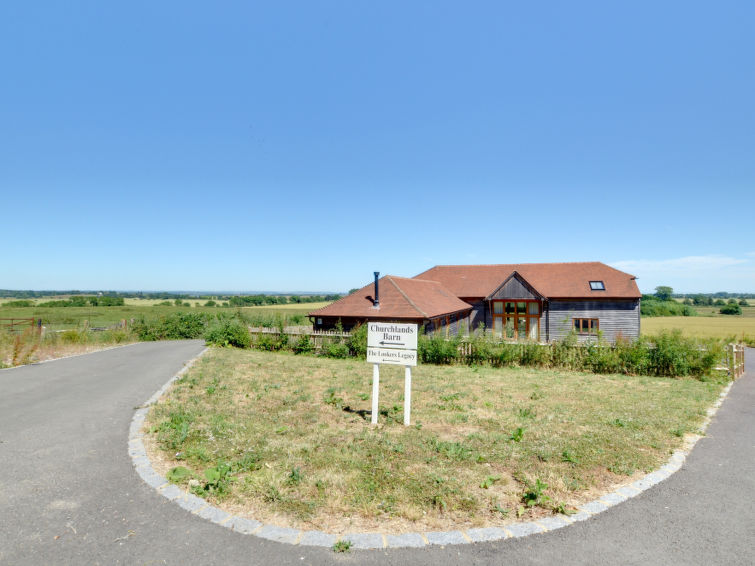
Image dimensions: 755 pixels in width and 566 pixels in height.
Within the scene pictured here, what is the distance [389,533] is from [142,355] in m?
17.7

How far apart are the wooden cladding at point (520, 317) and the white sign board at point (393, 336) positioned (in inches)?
949

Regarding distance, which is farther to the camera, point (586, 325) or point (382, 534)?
point (586, 325)

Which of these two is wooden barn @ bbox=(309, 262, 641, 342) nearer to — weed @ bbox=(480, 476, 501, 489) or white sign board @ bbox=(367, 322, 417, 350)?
white sign board @ bbox=(367, 322, 417, 350)

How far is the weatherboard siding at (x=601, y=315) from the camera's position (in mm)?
28281

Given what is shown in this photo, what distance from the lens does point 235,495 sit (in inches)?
182

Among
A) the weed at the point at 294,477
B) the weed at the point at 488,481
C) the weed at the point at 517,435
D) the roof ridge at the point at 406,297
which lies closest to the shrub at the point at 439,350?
the roof ridge at the point at 406,297

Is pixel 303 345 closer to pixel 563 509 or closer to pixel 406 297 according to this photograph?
pixel 406 297

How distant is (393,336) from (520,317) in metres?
25.4

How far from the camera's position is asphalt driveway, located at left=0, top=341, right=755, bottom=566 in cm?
355

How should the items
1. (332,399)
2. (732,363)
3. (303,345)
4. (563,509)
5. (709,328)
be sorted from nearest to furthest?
1. (563,509)
2. (332,399)
3. (732,363)
4. (303,345)
5. (709,328)

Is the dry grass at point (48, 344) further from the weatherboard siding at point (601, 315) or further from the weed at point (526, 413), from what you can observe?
the weatherboard siding at point (601, 315)

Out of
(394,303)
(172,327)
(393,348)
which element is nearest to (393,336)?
(393,348)

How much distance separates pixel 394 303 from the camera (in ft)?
76.6

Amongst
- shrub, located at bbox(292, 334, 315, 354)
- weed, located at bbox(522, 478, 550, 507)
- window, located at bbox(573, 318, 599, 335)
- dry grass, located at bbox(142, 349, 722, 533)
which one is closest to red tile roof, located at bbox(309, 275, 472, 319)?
shrub, located at bbox(292, 334, 315, 354)
